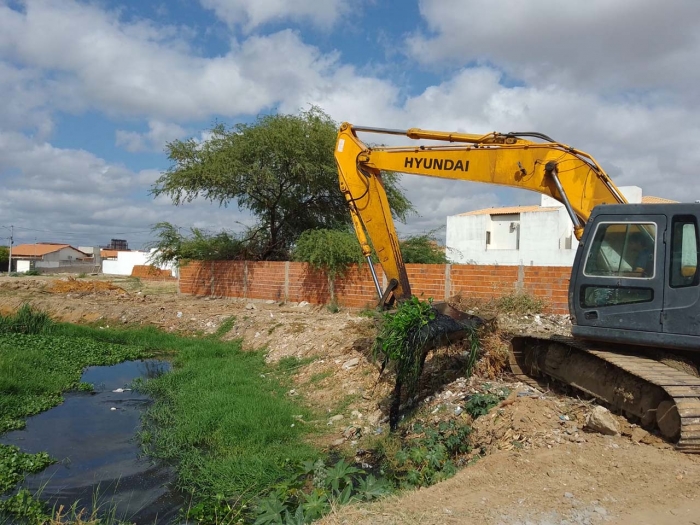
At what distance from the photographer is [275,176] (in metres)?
22.1

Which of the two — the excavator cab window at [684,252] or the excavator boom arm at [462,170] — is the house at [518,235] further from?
the excavator cab window at [684,252]

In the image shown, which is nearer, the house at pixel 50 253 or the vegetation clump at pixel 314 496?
the vegetation clump at pixel 314 496

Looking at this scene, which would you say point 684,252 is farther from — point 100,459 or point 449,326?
point 100,459

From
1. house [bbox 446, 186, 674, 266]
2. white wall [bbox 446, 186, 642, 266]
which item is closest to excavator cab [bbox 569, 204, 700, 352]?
white wall [bbox 446, 186, 642, 266]

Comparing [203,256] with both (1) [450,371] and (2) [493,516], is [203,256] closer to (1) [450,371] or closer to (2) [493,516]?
(1) [450,371]

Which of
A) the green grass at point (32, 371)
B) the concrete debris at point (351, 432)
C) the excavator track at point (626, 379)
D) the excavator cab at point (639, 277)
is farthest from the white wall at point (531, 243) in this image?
the excavator cab at point (639, 277)

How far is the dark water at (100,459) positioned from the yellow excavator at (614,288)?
14.2 ft

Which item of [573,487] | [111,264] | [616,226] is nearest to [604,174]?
[616,226]

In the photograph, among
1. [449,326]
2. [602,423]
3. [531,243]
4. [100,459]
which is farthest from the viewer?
[531,243]

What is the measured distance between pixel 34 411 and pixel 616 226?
330 inches

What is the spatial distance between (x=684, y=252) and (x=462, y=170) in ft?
10.3

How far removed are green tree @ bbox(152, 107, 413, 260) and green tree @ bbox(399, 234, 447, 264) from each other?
14.7 ft

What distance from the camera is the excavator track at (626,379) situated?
200 inches

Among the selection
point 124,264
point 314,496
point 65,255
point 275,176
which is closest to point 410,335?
point 314,496
